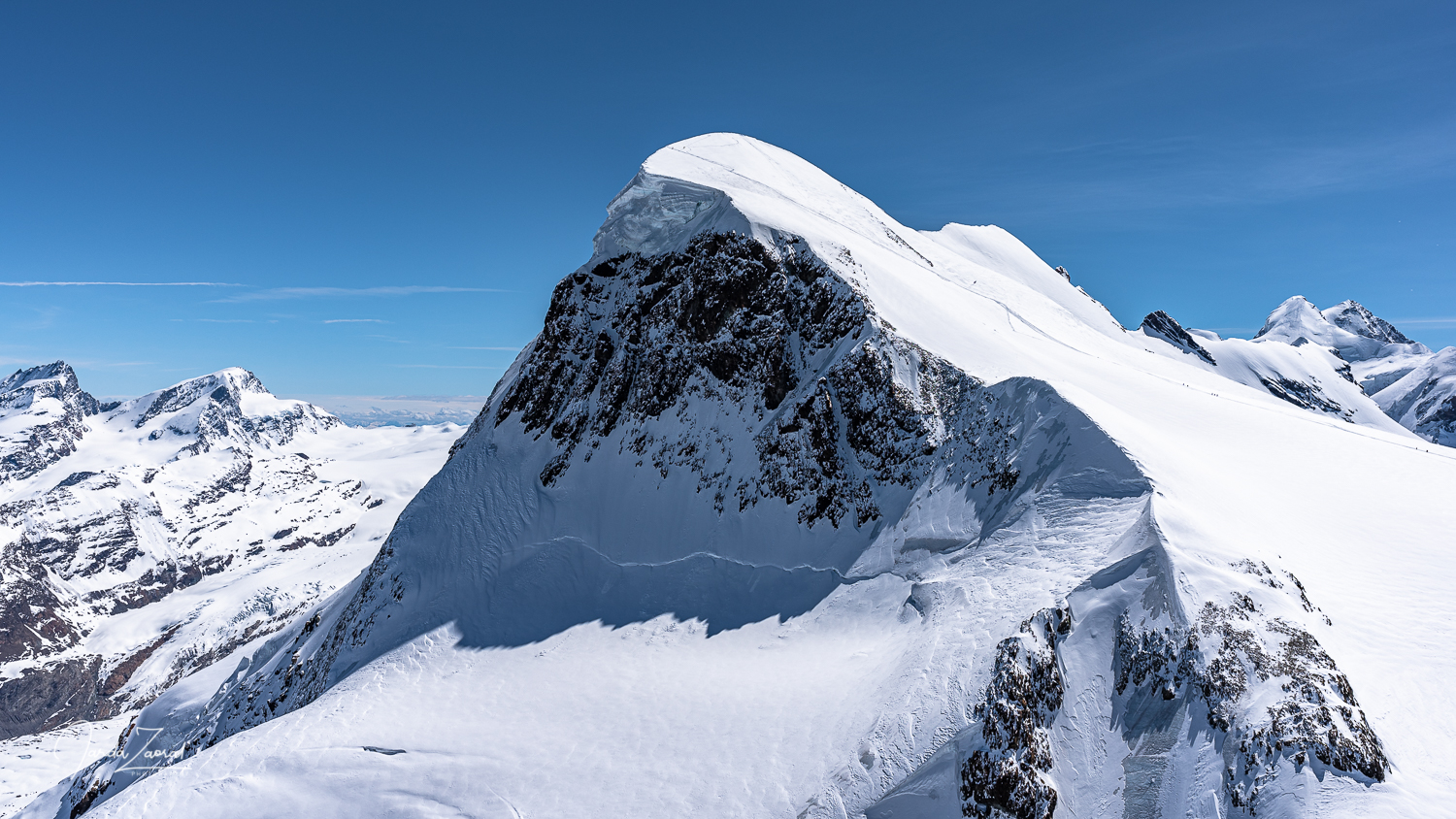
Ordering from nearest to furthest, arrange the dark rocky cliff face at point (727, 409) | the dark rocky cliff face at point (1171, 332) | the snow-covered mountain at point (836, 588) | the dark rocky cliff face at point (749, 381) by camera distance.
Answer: the snow-covered mountain at point (836, 588), the dark rocky cliff face at point (727, 409), the dark rocky cliff face at point (749, 381), the dark rocky cliff face at point (1171, 332)

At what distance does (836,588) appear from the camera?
3103 centimetres

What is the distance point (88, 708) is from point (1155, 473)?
28208 centimetres

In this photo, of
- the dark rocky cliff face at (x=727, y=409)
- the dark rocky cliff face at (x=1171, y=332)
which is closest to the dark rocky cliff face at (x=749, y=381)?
the dark rocky cliff face at (x=727, y=409)

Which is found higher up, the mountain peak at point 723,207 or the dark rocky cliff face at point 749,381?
the mountain peak at point 723,207

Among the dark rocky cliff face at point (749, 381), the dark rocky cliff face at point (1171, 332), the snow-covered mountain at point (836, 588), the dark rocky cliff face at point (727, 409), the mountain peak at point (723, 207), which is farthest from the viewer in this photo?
the dark rocky cliff face at point (1171, 332)

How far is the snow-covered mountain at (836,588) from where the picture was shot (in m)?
18.0

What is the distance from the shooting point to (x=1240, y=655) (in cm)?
1730

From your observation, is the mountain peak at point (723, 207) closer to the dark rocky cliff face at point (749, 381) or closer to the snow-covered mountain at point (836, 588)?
the snow-covered mountain at point (836, 588)

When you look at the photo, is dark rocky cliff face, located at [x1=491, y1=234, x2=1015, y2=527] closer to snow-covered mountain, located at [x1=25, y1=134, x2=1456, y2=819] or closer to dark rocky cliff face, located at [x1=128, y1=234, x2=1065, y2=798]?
dark rocky cliff face, located at [x1=128, y1=234, x2=1065, y2=798]

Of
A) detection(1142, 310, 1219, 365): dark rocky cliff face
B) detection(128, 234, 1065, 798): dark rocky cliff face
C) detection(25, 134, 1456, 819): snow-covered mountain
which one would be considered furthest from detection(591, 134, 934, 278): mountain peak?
detection(1142, 310, 1219, 365): dark rocky cliff face

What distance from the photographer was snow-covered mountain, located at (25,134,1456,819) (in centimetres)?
1798

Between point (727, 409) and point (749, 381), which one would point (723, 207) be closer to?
point (749, 381)

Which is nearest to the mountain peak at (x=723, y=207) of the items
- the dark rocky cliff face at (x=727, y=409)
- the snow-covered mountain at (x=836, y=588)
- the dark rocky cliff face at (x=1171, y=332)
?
the snow-covered mountain at (x=836, y=588)

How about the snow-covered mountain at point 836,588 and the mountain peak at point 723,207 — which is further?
the mountain peak at point 723,207
